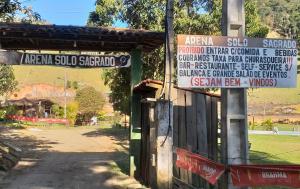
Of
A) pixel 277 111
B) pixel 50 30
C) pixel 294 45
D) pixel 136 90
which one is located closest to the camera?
pixel 294 45

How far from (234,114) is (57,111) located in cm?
6988

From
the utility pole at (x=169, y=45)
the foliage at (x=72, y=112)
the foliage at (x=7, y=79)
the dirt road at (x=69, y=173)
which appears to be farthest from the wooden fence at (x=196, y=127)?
the foliage at (x=72, y=112)

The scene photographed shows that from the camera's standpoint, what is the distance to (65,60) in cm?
1408

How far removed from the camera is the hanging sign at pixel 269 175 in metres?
7.31

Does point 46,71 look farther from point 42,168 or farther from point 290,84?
point 290,84

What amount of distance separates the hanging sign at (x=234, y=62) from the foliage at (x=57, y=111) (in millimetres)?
66082

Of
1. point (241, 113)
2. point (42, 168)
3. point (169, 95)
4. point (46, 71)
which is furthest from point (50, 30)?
point (46, 71)

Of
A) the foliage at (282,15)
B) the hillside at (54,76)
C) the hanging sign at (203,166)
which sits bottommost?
the hanging sign at (203,166)

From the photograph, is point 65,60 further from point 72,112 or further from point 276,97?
point 276,97

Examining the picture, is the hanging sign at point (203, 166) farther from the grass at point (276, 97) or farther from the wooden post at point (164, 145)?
the grass at point (276, 97)

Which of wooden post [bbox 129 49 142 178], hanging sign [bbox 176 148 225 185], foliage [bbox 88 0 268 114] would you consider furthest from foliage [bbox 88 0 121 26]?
hanging sign [bbox 176 148 225 185]

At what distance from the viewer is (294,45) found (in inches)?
362

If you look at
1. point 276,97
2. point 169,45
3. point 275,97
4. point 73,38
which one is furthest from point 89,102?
point 169,45

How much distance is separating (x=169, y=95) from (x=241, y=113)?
2766mm
